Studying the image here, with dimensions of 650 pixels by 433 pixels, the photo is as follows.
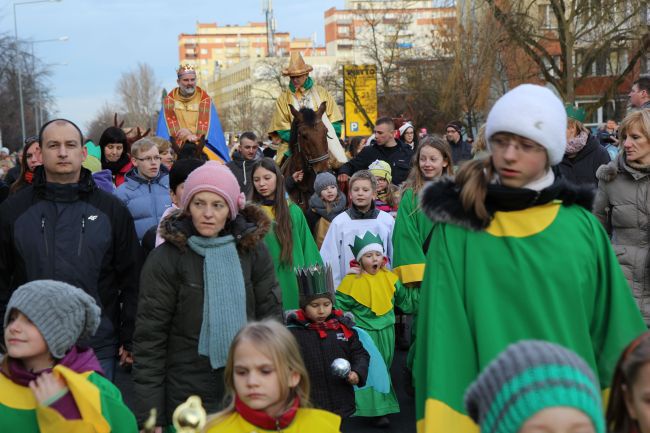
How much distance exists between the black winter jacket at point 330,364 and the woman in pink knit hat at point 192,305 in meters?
1.42

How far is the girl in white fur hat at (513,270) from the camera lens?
3586mm

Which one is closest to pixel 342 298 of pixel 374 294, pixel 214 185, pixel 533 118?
pixel 374 294

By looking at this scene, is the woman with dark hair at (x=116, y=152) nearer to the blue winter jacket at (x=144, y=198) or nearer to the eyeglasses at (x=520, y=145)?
the blue winter jacket at (x=144, y=198)

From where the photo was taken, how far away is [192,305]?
4.82m

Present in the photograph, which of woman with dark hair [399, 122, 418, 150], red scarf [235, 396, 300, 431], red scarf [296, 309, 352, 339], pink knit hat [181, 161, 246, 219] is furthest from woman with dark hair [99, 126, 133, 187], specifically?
red scarf [235, 396, 300, 431]

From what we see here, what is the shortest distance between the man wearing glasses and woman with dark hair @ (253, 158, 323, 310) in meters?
1.40

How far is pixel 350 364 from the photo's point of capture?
6.35m

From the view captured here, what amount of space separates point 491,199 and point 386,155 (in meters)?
8.22

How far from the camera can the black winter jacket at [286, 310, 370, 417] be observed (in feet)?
20.6

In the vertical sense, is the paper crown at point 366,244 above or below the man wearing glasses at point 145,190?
below

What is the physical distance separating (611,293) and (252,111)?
10062 centimetres

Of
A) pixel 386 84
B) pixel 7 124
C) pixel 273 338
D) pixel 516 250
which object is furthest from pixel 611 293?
pixel 7 124

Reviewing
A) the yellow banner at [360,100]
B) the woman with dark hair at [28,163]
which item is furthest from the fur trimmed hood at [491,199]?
the yellow banner at [360,100]

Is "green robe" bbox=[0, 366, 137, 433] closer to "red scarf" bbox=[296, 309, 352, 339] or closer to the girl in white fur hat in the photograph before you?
the girl in white fur hat
